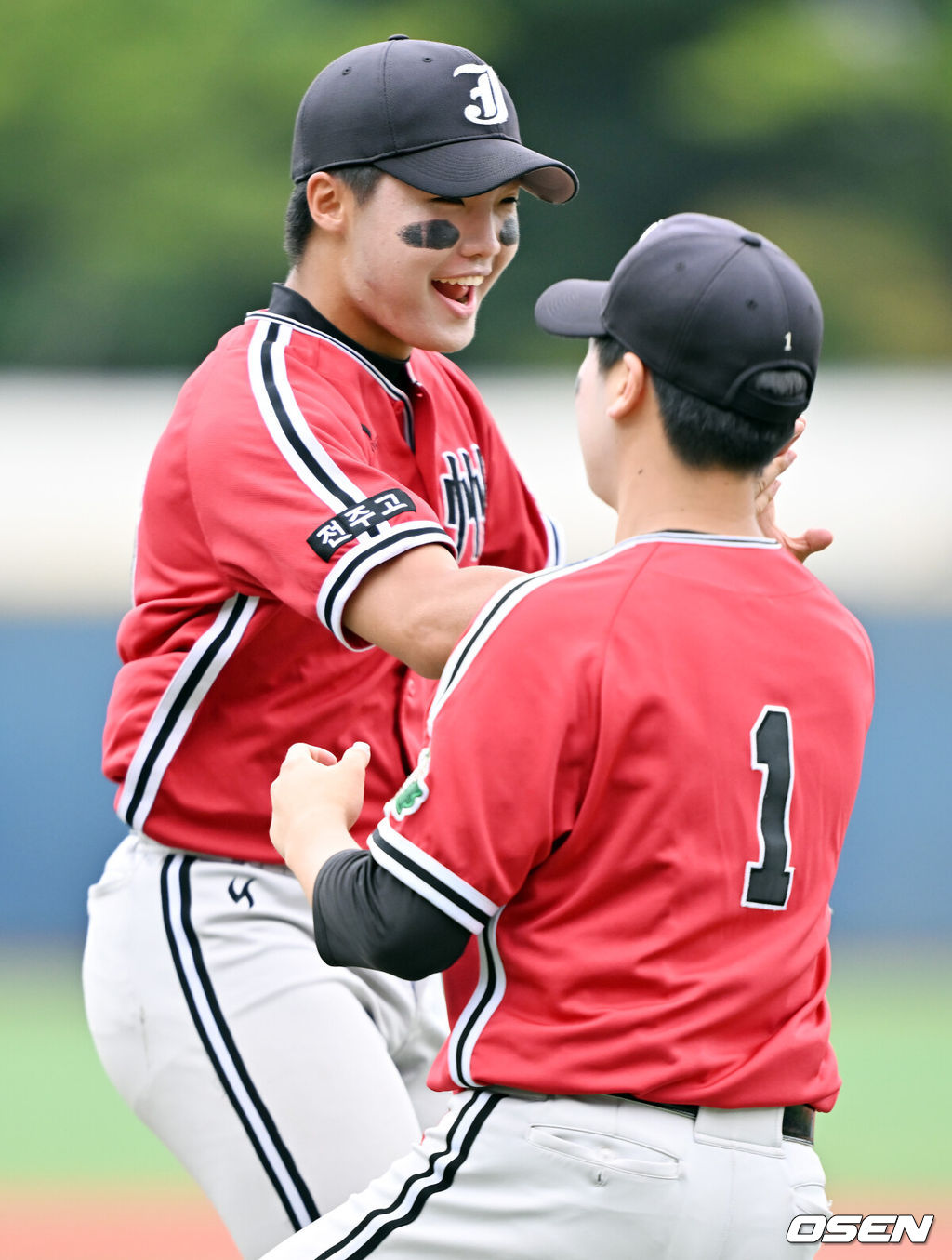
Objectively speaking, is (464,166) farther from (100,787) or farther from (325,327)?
(100,787)

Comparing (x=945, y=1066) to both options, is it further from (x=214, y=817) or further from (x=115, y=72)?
(x=115, y=72)

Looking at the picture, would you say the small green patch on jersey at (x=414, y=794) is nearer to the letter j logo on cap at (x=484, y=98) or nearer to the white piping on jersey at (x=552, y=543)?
the letter j logo on cap at (x=484, y=98)

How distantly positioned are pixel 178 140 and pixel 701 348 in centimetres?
1758

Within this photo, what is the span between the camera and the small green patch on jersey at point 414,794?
2.08 meters

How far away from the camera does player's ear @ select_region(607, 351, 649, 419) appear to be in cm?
215

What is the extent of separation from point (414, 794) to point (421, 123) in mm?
1211

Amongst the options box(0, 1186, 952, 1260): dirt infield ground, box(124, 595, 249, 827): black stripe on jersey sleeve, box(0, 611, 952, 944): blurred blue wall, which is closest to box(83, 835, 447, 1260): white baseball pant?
box(124, 595, 249, 827): black stripe on jersey sleeve

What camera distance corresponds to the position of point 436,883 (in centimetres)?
205

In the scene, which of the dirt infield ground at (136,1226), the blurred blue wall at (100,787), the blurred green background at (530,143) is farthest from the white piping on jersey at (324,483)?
the blurred green background at (530,143)

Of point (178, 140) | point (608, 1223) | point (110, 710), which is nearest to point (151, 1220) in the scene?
point (110, 710)

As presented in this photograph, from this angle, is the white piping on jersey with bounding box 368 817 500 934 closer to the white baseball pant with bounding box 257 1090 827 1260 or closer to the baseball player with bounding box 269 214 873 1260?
the baseball player with bounding box 269 214 873 1260

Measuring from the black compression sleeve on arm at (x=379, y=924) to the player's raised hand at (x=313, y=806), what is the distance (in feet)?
0.22

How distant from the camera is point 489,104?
9.56 ft

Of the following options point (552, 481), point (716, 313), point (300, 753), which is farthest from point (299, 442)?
point (552, 481)
